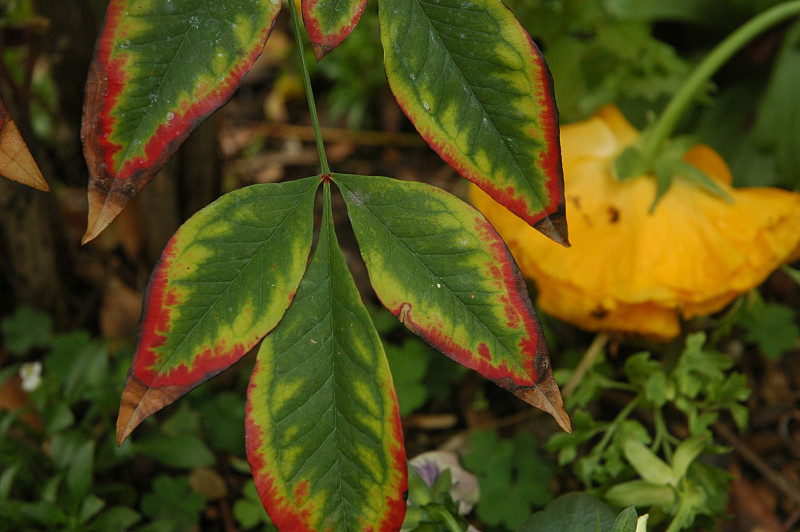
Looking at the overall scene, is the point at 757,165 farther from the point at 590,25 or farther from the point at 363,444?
the point at 363,444

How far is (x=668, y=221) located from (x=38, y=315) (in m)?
1.08

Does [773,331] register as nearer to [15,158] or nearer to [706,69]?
[706,69]

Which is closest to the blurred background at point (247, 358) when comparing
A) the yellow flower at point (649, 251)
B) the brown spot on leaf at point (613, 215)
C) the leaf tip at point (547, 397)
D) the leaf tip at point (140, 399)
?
the yellow flower at point (649, 251)

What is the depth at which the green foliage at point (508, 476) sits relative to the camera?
3.14 feet

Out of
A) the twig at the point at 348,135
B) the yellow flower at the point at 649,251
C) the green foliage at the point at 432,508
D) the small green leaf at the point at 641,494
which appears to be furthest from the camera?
the twig at the point at 348,135

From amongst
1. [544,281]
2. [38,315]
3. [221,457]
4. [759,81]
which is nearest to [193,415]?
[221,457]

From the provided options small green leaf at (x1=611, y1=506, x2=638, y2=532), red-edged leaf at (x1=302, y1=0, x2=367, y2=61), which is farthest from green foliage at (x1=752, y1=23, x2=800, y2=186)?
red-edged leaf at (x1=302, y1=0, x2=367, y2=61)

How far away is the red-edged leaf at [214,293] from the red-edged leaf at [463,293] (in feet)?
0.23

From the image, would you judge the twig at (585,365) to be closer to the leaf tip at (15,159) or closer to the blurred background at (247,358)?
the blurred background at (247,358)

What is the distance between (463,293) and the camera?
1.72ft

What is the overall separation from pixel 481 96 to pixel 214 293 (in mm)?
259

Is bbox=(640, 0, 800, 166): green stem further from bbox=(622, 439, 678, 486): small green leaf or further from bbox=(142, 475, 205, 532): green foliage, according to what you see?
bbox=(142, 475, 205, 532): green foliage

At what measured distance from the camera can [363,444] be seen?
527mm

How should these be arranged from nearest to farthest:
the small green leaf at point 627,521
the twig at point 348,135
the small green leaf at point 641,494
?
the small green leaf at point 627,521 → the small green leaf at point 641,494 → the twig at point 348,135
